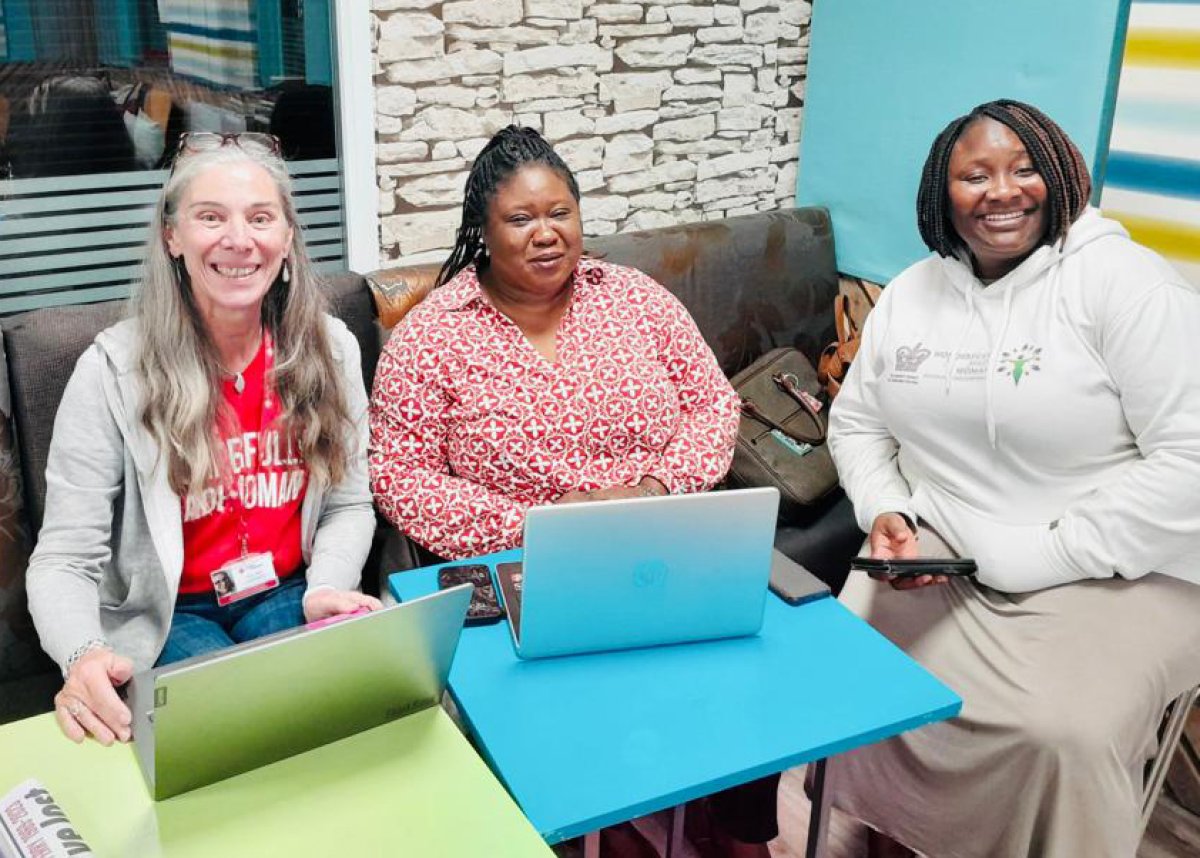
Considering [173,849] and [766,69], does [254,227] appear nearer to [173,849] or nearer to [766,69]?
[173,849]

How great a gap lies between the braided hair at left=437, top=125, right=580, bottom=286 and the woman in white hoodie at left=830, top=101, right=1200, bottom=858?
0.69 metres

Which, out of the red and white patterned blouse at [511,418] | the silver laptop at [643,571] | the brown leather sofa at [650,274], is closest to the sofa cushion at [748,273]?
the brown leather sofa at [650,274]

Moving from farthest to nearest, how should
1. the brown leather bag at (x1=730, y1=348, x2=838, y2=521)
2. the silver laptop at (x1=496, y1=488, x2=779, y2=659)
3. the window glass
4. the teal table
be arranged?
the brown leather bag at (x1=730, y1=348, x2=838, y2=521), the window glass, the silver laptop at (x1=496, y1=488, x2=779, y2=659), the teal table

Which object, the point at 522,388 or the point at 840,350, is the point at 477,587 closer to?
the point at 522,388

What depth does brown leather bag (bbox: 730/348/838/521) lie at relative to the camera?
2.57m

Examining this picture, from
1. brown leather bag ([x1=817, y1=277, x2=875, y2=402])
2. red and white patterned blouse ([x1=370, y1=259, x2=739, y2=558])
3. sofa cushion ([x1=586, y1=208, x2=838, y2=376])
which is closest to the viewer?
red and white patterned blouse ([x1=370, y1=259, x2=739, y2=558])

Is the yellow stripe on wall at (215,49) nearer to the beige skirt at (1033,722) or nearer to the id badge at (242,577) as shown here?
the id badge at (242,577)

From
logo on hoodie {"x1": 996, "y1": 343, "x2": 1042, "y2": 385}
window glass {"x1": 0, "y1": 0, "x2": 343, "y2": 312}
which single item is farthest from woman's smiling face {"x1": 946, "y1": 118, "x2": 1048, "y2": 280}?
window glass {"x1": 0, "y1": 0, "x2": 343, "y2": 312}

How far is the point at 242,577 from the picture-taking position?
1.75 metres

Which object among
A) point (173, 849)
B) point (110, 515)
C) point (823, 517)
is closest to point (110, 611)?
point (110, 515)

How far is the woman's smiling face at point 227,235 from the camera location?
5.42 feet

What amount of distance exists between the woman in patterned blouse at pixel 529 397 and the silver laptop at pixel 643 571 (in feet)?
1.71

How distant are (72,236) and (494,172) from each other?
3.08 ft

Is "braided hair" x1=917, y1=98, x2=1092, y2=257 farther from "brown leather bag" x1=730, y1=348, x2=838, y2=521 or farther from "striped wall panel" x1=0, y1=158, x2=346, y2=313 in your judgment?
"striped wall panel" x1=0, y1=158, x2=346, y2=313
